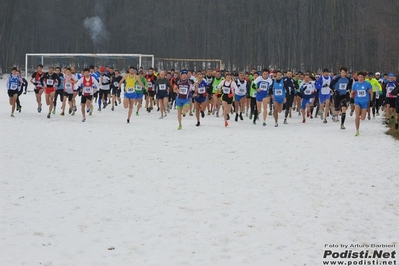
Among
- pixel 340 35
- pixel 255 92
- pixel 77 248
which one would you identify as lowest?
pixel 77 248

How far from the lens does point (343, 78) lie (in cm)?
2125

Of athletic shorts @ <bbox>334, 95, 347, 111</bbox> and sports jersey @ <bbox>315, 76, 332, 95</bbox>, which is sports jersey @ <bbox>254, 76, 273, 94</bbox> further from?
sports jersey @ <bbox>315, 76, 332, 95</bbox>

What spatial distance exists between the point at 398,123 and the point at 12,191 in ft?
48.0

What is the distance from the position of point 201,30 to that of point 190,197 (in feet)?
225

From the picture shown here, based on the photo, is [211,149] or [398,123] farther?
[398,123]

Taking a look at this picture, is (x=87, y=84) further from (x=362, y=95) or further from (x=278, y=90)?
(x=362, y=95)

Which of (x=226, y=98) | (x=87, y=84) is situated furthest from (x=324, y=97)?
(x=87, y=84)

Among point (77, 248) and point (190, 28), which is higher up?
point (190, 28)

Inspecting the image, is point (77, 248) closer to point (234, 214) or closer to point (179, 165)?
point (234, 214)

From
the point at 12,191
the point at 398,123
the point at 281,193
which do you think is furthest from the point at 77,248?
the point at 398,123

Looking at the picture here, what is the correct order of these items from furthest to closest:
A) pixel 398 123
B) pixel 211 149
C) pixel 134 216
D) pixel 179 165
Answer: pixel 398 123 < pixel 211 149 < pixel 179 165 < pixel 134 216

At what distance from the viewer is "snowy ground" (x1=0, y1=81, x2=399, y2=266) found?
7.36 meters

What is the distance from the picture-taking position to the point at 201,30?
253ft

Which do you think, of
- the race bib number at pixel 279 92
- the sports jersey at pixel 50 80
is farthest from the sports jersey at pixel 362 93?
the sports jersey at pixel 50 80
